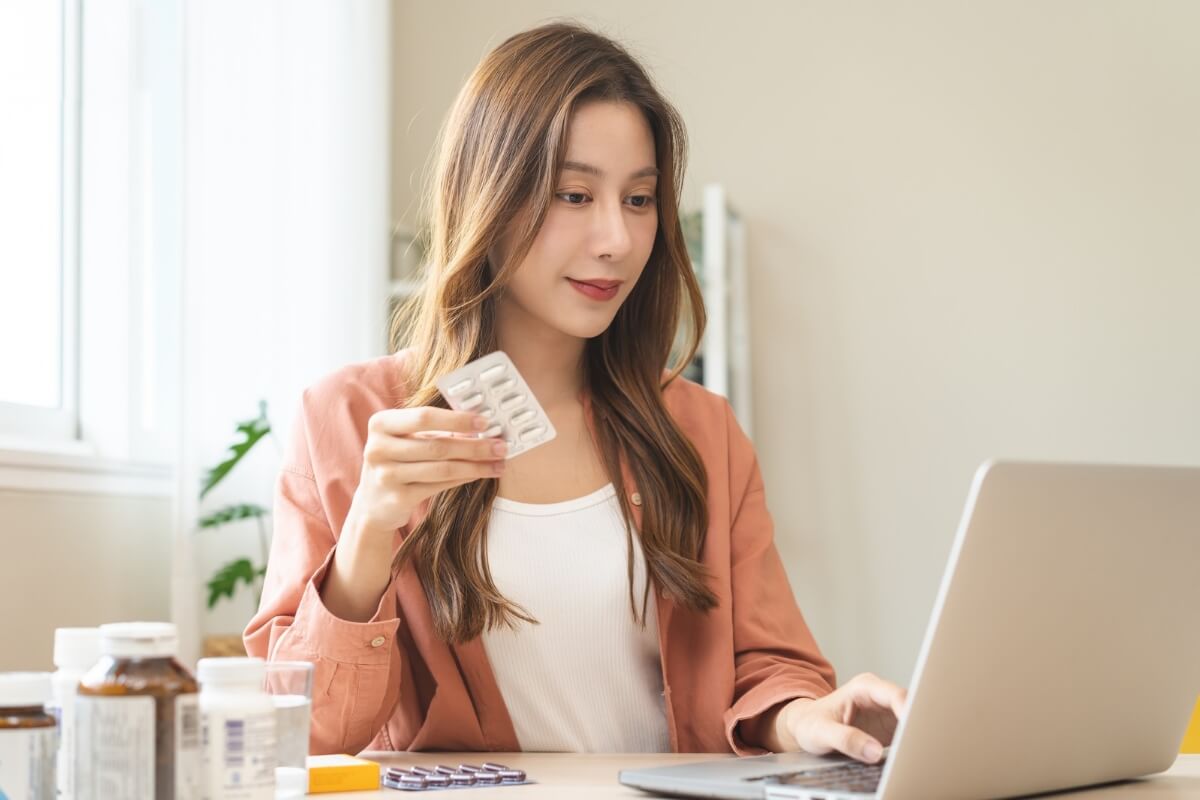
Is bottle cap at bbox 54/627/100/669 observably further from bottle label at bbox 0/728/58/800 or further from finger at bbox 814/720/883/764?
finger at bbox 814/720/883/764

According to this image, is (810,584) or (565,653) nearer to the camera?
(565,653)

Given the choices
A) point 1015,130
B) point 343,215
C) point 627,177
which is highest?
point 1015,130

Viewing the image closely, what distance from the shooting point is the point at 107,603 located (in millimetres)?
2084

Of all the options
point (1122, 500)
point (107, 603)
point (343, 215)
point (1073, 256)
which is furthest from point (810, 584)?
point (1122, 500)

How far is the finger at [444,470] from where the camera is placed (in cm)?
100

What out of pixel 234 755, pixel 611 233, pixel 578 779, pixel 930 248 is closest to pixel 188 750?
pixel 234 755

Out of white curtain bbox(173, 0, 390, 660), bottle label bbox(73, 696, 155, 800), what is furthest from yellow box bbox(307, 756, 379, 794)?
white curtain bbox(173, 0, 390, 660)

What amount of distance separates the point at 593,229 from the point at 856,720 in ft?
1.91

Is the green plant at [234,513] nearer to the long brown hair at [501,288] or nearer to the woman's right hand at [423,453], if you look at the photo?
the long brown hair at [501,288]

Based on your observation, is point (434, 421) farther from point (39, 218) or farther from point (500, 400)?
point (39, 218)

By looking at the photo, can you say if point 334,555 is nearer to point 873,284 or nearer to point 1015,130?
point 873,284

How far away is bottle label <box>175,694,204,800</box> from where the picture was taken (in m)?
0.69

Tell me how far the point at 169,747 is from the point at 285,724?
0.66ft

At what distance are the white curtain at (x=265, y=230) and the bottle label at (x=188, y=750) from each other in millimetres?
1606
